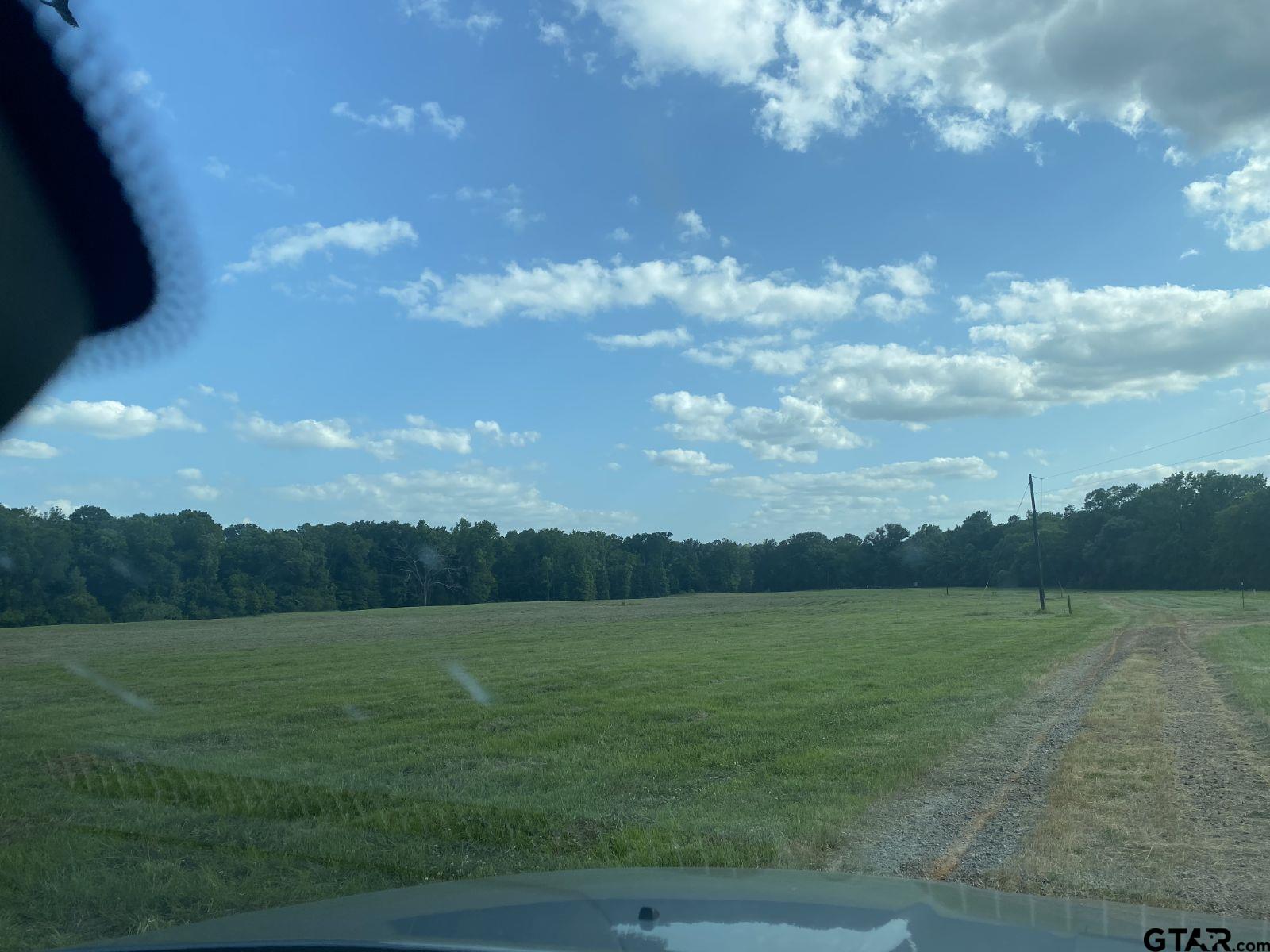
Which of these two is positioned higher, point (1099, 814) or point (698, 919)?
point (698, 919)

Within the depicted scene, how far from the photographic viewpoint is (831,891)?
13.7 feet

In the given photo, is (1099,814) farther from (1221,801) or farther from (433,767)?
(433,767)

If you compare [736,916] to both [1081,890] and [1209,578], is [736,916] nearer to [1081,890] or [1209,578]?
[1081,890]

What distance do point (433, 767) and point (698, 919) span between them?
671 centimetres

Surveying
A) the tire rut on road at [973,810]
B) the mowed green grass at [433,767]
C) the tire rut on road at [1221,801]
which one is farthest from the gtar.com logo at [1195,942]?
the mowed green grass at [433,767]

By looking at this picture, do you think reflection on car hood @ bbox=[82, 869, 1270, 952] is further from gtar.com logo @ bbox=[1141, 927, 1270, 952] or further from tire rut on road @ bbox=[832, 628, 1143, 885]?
tire rut on road @ bbox=[832, 628, 1143, 885]

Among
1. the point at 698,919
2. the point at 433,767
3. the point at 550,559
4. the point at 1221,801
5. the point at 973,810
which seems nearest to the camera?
the point at 698,919

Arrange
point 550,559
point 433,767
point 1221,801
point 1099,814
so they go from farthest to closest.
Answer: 1. point 550,559
2. point 433,767
3. point 1221,801
4. point 1099,814

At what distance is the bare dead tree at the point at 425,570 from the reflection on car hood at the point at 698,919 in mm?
96909

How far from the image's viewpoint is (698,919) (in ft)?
12.1

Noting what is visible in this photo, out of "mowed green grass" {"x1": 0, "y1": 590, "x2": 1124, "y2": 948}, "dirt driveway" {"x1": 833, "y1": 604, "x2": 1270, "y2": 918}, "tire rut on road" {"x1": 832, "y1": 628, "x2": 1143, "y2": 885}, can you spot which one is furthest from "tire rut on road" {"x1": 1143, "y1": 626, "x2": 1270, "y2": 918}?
"mowed green grass" {"x1": 0, "y1": 590, "x2": 1124, "y2": 948}

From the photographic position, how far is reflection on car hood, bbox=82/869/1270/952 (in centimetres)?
334

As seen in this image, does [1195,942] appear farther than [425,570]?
No

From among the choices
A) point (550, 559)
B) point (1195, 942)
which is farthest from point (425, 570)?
point (1195, 942)
